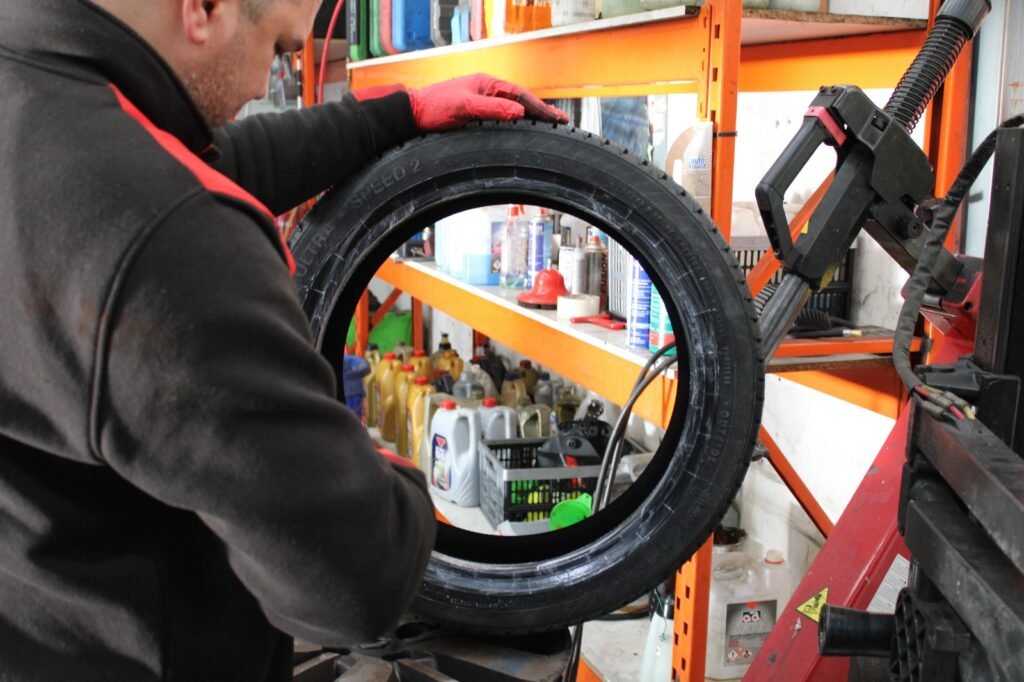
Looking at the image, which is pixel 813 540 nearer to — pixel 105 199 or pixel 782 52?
pixel 782 52

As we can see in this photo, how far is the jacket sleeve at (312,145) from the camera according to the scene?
1242 millimetres

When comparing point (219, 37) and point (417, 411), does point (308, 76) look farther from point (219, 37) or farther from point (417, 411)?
point (219, 37)

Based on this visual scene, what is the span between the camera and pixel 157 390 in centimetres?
65

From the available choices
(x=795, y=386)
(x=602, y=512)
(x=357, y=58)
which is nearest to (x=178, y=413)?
(x=602, y=512)

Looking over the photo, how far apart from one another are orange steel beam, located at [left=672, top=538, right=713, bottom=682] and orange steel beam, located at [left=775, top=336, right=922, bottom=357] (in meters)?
0.40

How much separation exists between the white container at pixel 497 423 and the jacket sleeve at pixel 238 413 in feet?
7.89

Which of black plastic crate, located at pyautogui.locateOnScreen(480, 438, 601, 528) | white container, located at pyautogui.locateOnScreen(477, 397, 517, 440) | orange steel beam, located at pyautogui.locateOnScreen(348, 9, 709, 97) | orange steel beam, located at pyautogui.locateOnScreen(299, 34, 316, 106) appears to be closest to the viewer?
orange steel beam, located at pyautogui.locateOnScreen(348, 9, 709, 97)

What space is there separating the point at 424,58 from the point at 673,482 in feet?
7.16

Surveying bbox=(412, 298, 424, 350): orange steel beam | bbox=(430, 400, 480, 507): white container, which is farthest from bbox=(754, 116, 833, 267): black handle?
bbox=(412, 298, 424, 350): orange steel beam

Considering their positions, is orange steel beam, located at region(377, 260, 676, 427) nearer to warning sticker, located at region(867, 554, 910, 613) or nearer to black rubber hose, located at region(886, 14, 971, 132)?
warning sticker, located at region(867, 554, 910, 613)

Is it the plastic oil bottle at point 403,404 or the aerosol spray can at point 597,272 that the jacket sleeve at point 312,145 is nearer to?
the aerosol spray can at point 597,272

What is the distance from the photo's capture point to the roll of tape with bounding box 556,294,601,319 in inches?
89.0

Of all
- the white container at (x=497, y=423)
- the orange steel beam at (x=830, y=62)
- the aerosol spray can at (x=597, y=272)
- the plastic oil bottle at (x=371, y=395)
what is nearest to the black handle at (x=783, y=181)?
the orange steel beam at (x=830, y=62)

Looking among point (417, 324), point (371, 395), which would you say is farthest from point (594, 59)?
point (417, 324)
